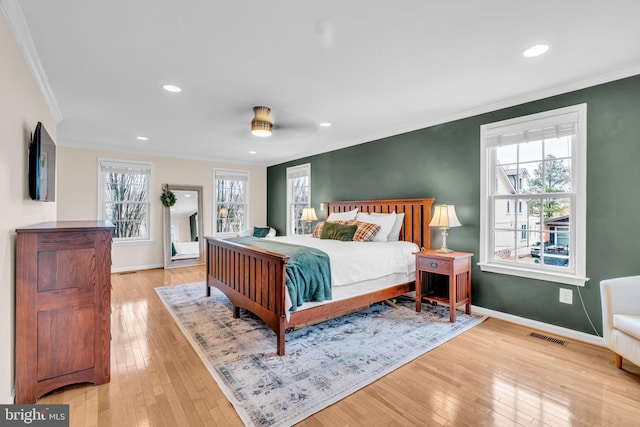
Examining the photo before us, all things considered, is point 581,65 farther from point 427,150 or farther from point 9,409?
point 9,409

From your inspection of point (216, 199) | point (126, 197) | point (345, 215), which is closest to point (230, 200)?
point (216, 199)

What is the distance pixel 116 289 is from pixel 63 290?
119 inches

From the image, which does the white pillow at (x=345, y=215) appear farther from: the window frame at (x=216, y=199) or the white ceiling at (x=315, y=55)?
the window frame at (x=216, y=199)

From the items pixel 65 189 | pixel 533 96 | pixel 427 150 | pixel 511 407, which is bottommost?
pixel 511 407

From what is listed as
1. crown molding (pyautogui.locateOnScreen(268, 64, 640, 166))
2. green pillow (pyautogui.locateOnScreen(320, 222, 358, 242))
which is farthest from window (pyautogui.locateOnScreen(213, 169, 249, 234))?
green pillow (pyautogui.locateOnScreen(320, 222, 358, 242))

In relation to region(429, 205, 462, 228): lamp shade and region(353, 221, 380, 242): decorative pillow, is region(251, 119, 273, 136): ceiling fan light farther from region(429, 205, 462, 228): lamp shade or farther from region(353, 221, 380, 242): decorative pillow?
region(429, 205, 462, 228): lamp shade

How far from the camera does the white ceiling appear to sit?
71.7 inches

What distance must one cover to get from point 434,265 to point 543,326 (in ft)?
3.97

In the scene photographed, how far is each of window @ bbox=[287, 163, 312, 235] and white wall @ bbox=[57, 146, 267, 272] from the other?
1123 mm

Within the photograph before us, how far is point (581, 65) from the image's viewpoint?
2510mm

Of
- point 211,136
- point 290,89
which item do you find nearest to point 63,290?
point 290,89

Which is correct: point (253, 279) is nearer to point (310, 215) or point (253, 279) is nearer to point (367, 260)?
point (367, 260)

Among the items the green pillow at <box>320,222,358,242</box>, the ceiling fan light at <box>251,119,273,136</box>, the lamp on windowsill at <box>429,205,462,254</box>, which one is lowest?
the green pillow at <box>320,222,358,242</box>

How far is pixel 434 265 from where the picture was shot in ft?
11.2
